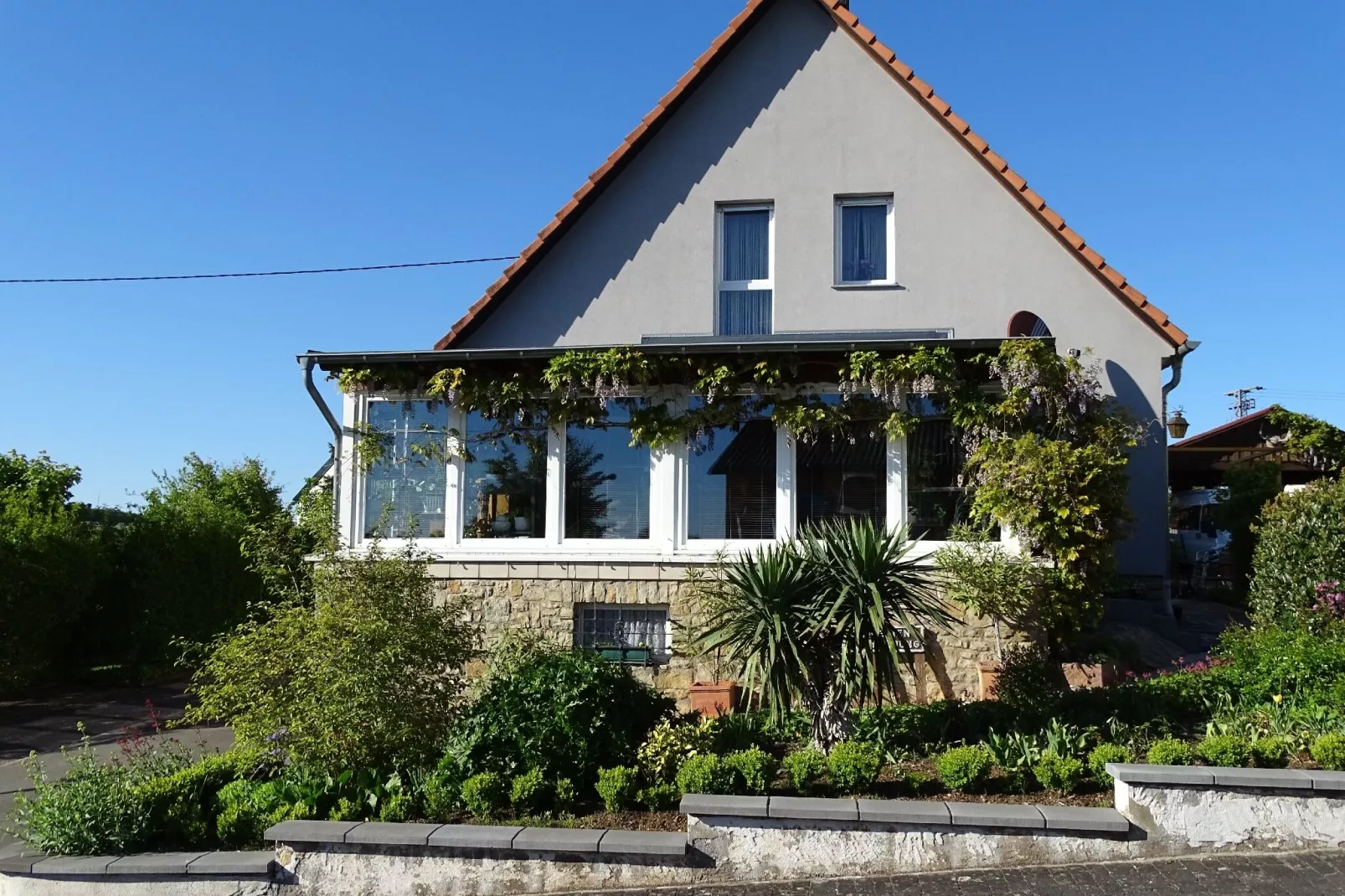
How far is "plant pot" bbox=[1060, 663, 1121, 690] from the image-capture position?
897cm

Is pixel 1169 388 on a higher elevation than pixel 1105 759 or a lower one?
higher

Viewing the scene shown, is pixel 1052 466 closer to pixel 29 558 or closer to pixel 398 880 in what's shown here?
pixel 398 880

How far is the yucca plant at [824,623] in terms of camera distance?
22.5 ft

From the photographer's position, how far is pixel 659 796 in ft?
20.6

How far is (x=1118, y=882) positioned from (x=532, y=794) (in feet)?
11.9

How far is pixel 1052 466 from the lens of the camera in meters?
8.95

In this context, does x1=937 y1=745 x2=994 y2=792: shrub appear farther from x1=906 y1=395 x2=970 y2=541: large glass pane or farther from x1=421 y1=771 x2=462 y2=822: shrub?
x1=906 y1=395 x2=970 y2=541: large glass pane

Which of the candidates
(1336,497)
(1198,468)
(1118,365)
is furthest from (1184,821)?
(1198,468)

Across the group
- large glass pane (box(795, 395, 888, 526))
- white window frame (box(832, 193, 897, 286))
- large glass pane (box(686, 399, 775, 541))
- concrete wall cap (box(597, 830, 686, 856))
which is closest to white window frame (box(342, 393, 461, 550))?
large glass pane (box(686, 399, 775, 541))

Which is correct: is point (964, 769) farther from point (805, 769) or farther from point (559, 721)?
point (559, 721)

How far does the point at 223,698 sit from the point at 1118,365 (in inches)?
422

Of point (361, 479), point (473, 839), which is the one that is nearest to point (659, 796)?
point (473, 839)

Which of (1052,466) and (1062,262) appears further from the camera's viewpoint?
(1062,262)

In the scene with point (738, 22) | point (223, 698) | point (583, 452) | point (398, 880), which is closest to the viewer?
point (398, 880)
